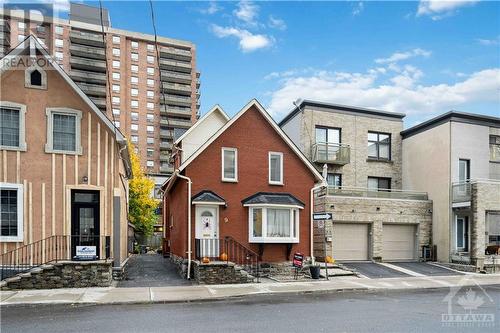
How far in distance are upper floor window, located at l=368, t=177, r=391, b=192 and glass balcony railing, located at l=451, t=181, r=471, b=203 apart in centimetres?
387

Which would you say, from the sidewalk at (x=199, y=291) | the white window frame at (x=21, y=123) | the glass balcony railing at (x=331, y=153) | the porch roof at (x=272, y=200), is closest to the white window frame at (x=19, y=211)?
the white window frame at (x=21, y=123)

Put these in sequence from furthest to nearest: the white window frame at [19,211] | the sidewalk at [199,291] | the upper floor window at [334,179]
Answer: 1. the upper floor window at [334,179]
2. the white window frame at [19,211]
3. the sidewalk at [199,291]

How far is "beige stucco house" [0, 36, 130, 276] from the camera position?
1496 cm

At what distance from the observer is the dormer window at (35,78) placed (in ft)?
50.8

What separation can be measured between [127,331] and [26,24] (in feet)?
292

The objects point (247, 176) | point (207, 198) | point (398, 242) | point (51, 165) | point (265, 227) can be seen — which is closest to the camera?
point (51, 165)

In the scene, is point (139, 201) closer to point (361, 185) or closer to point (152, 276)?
point (361, 185)

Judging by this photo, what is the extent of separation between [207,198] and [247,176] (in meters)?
2.29

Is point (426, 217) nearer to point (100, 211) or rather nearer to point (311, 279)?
point (311, 279)

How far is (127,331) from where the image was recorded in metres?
8.59

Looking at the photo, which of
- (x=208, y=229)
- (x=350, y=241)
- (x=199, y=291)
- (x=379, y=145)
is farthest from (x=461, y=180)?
(x=199, y=291)

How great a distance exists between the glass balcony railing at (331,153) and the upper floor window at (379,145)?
226 centimetres

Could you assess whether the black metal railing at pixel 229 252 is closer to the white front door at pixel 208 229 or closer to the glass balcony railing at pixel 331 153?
the white front door at pixel 208 229

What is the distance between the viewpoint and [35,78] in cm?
1560
